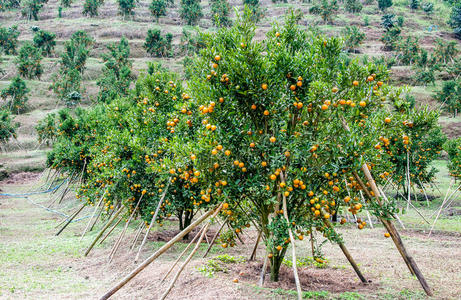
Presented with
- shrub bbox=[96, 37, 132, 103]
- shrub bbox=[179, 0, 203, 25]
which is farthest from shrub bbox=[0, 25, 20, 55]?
shrub bbox=[179, 0, 203, 25]

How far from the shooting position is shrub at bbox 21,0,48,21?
246ft

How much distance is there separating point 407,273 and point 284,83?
16.6 ft

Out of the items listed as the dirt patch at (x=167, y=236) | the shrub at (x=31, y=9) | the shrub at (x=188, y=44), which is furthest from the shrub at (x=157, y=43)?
the dirt patch at (x=167, y=236)

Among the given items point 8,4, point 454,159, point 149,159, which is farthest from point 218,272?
point 8,4

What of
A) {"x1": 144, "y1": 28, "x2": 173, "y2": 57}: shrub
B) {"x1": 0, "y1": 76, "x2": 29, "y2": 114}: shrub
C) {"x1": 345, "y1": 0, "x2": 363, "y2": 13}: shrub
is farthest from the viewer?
{"x1": 345, "y1": 0, "x2": 363, "y2": 13}: shrub

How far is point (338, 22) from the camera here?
71812mm

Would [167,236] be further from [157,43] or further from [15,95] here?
[157,43]

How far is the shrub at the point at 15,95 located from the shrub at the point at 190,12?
137ft

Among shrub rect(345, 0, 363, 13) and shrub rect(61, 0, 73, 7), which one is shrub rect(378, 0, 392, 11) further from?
shrub rect(61, 0, 73, 7)

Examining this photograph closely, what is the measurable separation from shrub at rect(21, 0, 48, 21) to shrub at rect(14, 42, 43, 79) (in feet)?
106

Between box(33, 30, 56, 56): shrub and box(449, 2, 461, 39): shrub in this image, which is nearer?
box(33, 30, 56, 56): shrub

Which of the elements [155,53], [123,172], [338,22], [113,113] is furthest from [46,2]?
[123,172]

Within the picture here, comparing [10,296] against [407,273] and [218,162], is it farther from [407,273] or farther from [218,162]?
[407,273]

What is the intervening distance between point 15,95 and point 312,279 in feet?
149
